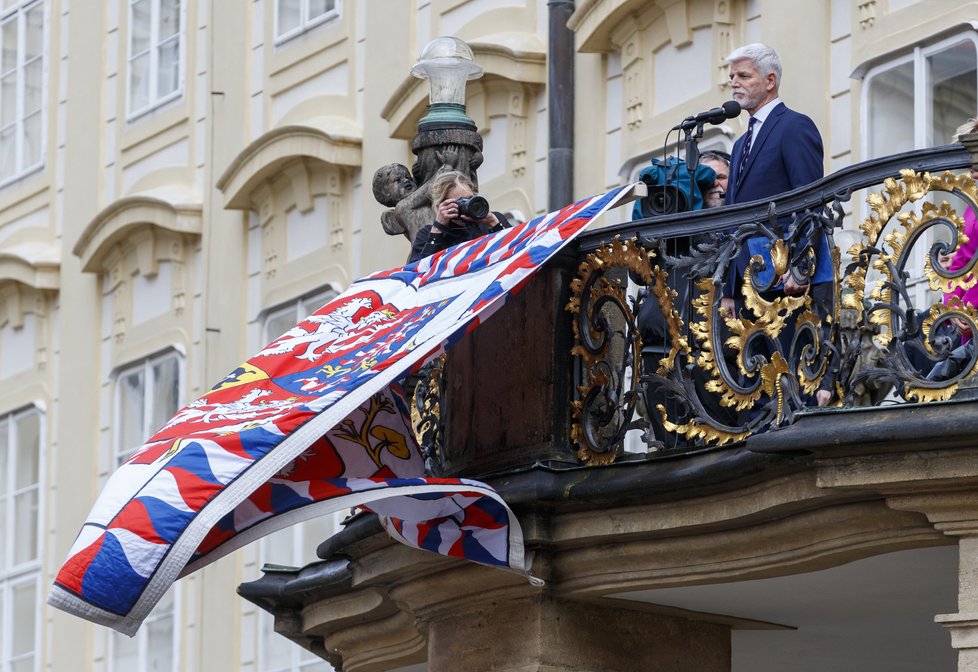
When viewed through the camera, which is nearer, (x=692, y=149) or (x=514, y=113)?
(x=692, y=149)

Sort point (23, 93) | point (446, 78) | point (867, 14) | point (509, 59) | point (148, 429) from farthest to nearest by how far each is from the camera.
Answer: point (23, 93) < point (148, 429) < point (509, 59) < point (867, 14) < point (446, 78)

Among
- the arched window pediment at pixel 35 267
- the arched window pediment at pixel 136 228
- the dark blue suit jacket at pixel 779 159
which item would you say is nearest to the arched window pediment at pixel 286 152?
the arched window pediment at pixel 136 228

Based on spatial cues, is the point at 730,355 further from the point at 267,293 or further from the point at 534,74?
the point at 267,293

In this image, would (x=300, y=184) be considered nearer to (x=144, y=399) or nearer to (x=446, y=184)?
(x=144, y=399)

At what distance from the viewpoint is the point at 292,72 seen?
1881 cm

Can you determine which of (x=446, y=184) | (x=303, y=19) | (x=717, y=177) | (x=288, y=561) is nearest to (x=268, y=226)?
(x=303, y=19)

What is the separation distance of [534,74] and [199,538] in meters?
6.88

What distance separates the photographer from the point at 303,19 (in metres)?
18.9

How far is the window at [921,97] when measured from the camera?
1283 cm

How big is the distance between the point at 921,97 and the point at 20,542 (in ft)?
36.5

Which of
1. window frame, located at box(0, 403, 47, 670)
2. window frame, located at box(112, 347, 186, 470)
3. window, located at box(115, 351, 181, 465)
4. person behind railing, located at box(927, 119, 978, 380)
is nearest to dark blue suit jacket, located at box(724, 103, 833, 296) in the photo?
person behind railing, located at box(927, 119, 978, 380)

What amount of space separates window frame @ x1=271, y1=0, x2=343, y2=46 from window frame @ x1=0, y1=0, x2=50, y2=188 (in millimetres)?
4005

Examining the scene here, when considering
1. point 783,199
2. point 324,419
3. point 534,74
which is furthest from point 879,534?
point 534,74

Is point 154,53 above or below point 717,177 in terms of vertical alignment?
above
